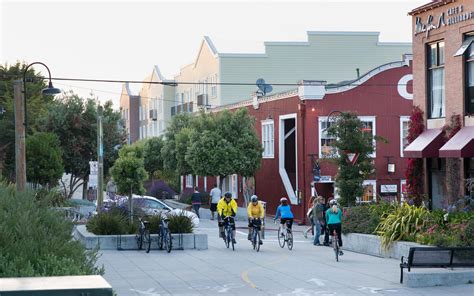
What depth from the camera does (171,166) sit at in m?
57.5

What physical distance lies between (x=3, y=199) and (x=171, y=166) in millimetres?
43442

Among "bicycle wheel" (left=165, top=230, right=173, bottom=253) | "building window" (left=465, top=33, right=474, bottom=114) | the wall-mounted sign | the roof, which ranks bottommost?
"bicycle wheel" (left=165, top=230, right=173, bottom=253)

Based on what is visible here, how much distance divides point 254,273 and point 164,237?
20.2ft

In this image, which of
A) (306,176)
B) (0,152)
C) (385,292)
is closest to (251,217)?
(385,292)

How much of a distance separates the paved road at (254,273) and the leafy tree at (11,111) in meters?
27.3

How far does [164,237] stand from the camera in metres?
25.7

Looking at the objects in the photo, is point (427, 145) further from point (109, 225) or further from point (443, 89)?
point (109, 225)

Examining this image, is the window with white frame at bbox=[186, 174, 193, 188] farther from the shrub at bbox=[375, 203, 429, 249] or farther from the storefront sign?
the shrub at bbox=[375, 203, 429, 249]

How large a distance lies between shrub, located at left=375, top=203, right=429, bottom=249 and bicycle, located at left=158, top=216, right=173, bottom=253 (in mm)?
5840

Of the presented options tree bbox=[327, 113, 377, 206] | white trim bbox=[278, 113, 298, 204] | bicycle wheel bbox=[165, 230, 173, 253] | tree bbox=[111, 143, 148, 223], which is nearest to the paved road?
bicycle wheel bbox=[165, 230, 173, 253]

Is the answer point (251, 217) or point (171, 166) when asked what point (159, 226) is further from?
point (171, 166)

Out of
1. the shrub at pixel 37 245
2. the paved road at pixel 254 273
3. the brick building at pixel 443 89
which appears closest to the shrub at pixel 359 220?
the paved road at pixel 254 273

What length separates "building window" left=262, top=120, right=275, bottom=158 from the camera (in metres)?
49.5

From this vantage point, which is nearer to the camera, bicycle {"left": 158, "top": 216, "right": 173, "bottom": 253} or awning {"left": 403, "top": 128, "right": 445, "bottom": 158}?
bicycle {"left": 158, "top": 216, "right": 173, "bottom": 253}
